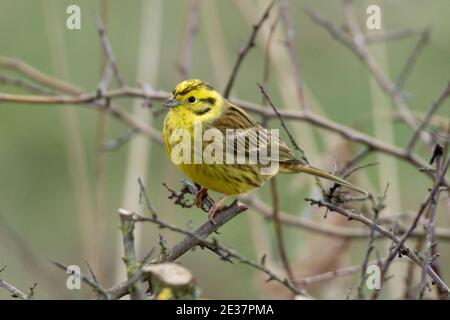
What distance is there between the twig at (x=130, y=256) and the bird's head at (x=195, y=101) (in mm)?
1200

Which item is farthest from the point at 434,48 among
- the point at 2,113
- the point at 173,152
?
the point at 173,152

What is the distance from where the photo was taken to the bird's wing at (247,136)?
331 centimetres

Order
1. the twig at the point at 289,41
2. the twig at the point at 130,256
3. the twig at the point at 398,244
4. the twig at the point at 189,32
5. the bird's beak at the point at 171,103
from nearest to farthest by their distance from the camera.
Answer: the twig at the point at 130,256 < the twig at the point at 398,244 < the bird's beak at the point at 171,103 < the twig at the point at 289,41 < the twig at the point at 189,32

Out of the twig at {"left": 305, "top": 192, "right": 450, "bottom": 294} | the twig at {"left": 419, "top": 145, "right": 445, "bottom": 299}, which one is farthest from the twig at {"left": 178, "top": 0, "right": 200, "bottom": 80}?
the twig at {"left": 419, "top": 145, "right": 445, "bottom": 299}

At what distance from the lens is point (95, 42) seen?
23.9 ft

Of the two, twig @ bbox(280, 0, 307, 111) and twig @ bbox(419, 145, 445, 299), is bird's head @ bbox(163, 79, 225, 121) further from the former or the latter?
twig @ bbox(419, 145, 445, 299)

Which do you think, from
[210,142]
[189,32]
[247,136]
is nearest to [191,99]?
[210,142]

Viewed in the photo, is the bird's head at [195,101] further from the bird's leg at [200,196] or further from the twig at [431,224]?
the twig at [431,224]

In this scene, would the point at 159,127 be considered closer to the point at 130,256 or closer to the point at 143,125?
the point at 143,125

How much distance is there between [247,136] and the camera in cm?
334

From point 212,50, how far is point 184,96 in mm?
1119

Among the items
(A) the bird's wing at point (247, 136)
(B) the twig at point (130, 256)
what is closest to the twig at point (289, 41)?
(A) the bird's wing at point (247, 136)

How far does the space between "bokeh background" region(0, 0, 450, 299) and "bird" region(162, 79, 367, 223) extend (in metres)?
0.70
